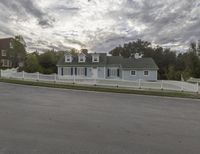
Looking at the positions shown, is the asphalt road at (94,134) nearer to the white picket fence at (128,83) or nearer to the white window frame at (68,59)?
the white picket fence at (128,83)

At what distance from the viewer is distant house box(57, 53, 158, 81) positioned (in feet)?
102

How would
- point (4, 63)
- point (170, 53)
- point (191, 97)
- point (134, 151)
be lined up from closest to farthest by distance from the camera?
point (134, 151) < point (191, 97) < point (4, 63) < point (170, 53)

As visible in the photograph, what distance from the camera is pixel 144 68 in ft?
101

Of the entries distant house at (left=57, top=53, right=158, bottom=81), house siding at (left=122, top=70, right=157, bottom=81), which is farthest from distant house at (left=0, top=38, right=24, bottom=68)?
house siding at (left=122, top=70, right=157, bottom=81)

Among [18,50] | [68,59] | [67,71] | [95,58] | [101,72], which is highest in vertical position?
[18,50]

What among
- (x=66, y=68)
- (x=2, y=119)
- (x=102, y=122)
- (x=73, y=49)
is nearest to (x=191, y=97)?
(x=102, y=122)

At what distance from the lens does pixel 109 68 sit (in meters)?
31.6

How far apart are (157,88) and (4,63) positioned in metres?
40.0

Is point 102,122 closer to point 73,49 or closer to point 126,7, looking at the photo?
point 126,7

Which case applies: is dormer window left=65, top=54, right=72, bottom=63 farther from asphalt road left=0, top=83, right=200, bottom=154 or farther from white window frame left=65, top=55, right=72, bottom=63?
asphalt road left=0, top=83, right=200, bottom=154

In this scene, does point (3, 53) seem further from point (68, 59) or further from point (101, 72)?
point (101, 72)

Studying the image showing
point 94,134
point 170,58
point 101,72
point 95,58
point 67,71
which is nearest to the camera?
point 94,134

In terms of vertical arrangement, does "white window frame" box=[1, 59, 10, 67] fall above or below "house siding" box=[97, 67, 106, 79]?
above

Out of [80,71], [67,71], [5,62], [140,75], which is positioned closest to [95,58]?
[80,71]
